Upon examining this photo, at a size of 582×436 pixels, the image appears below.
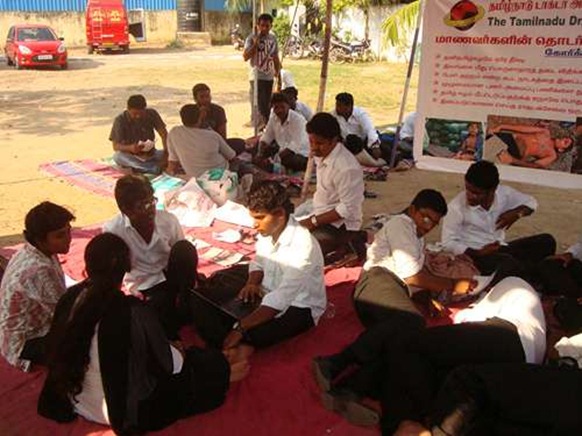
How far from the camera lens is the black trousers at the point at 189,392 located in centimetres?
270

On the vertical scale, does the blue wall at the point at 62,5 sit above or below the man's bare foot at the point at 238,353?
above

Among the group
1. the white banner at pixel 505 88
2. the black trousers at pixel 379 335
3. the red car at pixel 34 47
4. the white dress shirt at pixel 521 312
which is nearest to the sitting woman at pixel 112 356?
the black trousers at pixel 379 335

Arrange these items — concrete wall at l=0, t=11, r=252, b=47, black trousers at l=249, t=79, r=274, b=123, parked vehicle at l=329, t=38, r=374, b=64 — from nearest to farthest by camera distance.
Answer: black trousers at l=249, t=79, r=274, b=123
parked vehicle at l=329, t=38, r=374, b=64
concrete wall at l=0, t=11, r=252, b=47

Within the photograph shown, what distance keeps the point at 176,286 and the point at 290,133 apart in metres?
4.21

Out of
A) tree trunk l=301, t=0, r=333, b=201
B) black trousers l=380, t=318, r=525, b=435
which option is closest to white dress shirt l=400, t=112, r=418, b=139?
tree trunk l=301, t=0, r=333, b=201

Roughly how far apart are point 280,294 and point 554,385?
154 centimetres

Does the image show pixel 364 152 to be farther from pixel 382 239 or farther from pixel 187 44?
pixel 187 44

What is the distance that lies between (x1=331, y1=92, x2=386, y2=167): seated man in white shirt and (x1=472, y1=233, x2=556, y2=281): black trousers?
3.28 metres

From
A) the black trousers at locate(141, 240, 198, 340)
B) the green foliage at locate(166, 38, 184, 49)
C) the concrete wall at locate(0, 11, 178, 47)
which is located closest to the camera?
the black trousers at locate(141, 240, 198, 340)

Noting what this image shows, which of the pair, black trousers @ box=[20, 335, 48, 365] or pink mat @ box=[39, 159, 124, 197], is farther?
pink mat @ box=[39, 159, 124, 197]

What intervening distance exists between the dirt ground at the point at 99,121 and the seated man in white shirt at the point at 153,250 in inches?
92.4

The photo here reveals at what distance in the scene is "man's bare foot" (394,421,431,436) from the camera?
2.67 m

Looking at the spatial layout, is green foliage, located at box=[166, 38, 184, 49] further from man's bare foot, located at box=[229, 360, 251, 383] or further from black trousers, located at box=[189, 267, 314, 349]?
man's bare foot, located at box=[229, 360, 251, 383]

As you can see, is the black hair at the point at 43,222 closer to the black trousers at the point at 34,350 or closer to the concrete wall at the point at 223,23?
the black trousers at the point at 34,350
